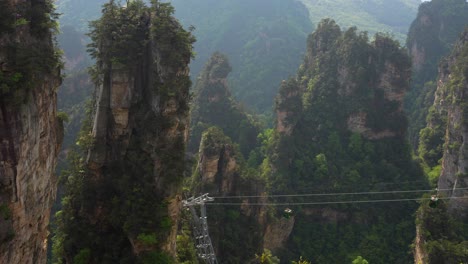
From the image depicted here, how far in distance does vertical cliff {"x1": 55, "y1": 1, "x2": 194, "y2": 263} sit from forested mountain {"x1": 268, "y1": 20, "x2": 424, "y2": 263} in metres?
23.3

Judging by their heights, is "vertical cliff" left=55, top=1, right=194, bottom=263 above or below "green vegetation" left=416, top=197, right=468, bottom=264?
above

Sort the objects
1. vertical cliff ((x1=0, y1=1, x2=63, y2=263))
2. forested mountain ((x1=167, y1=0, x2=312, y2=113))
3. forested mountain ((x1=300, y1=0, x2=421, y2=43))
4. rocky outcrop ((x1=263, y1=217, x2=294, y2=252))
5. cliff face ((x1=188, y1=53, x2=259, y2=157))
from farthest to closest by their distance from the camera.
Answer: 1. forested mountain ((x1=300, y1=0, x2=421, y2=43))
2. forested mountain ((x1=167, y1=0, x2=312, y2=113))
3. cliff face ((x1=188, y1=53, x2=259, y2=157))
4. rocky outcrop ((x1=263, y1=217, x2=294, y2=252))
5. vertical cliff ((x1=0, y1=1, x2=63, y2=263))

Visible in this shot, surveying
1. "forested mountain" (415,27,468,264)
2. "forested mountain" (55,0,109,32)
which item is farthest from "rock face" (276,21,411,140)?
"forested mountain" (55,0,109,32)

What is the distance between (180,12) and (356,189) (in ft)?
298

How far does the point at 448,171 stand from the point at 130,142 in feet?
102

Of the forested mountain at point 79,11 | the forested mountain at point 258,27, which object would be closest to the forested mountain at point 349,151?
the forested mountain at point 258,27

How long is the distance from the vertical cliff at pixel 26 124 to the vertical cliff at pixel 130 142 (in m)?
4.06

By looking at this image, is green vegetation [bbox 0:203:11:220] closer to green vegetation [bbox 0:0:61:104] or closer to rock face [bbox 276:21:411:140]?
green vegetation [bbox 0:0:61:104]

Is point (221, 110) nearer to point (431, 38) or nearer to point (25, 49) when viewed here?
point (431, 38)

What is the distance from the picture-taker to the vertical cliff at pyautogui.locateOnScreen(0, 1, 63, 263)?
48.2ft

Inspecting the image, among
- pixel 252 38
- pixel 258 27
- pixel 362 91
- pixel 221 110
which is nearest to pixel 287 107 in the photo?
pixel 362 91

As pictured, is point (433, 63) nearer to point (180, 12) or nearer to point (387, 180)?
point (387, 180)

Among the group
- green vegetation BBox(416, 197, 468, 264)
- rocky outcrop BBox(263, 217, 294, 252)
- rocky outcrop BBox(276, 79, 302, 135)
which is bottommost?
rocky outcrop BBox(263, 217, 294, 252)

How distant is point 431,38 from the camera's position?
79.3 m
